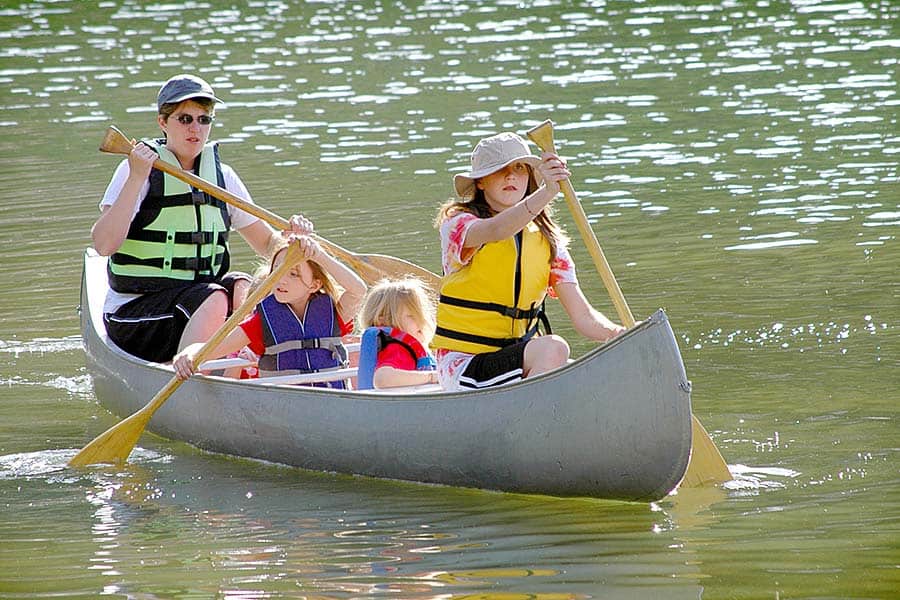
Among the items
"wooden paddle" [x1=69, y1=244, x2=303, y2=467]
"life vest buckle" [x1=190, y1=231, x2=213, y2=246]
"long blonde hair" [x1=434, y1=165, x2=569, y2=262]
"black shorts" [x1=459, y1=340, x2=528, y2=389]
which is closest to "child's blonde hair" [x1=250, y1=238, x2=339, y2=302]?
"wooden paddle" [x1=69, y1=244, x2=303, y2=467]

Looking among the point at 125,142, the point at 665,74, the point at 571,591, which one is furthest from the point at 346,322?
the point at 665,74

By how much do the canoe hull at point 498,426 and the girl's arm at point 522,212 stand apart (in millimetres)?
483

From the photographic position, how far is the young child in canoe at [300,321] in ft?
21.3

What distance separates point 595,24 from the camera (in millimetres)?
20625

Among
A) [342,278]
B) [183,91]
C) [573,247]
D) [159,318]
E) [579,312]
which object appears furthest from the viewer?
[573,247]

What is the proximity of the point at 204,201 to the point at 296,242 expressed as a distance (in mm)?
890

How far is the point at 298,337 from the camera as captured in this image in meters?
6.56

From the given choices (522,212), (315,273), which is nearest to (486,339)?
(522,212)

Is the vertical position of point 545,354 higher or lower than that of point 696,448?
higher

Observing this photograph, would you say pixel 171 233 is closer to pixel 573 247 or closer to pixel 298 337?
pixel 298 337

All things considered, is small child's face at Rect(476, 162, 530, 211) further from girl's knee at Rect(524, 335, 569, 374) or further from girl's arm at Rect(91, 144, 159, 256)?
girl's arm at Rect(91, 144, 159, 256)

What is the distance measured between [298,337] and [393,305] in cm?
52

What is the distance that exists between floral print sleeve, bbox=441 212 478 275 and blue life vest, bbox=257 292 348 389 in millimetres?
→ 1027

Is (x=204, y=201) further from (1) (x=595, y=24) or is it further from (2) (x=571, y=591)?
(1) (x=595, y=24)
